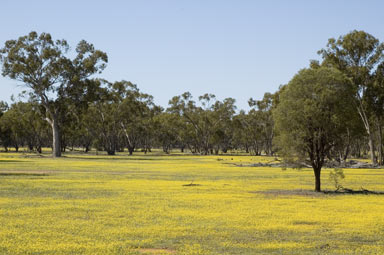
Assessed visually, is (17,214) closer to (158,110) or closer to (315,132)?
(315,132)

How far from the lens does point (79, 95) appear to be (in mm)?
94125

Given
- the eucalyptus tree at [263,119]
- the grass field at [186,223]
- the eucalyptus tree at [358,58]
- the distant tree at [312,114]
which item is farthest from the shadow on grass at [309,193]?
the eucalyptus tree at [263,119]

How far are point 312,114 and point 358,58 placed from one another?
149 ft

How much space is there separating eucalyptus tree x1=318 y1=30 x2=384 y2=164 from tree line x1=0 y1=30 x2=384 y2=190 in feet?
0.42

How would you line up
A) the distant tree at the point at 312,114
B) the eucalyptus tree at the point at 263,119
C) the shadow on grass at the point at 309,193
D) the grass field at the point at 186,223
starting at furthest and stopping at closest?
the eucalyptus tree at the point at 263,119 → the distant tree at the point at 312,114 → the shadow on grass at the point at 309,193 → the grass field at the point at 186,223

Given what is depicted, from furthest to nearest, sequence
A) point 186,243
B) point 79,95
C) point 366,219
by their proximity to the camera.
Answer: point 79,95 < point 366,219 < point 186,243

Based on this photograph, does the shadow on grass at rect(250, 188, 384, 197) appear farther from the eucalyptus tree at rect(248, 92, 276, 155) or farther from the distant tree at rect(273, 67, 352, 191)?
the eucalyptus tree at rect(248, 92, 276, 155)

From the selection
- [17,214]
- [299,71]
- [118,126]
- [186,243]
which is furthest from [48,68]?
[186,243]

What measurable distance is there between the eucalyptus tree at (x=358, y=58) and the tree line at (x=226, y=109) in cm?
13

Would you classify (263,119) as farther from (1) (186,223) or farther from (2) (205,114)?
(1) (186,223)

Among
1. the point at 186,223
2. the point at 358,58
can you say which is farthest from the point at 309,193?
the point at 358,58

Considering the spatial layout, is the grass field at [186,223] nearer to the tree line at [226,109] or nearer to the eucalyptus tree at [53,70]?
the tree line at [226,109]

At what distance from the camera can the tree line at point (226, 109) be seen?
31094 mm

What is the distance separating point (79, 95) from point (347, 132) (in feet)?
224
